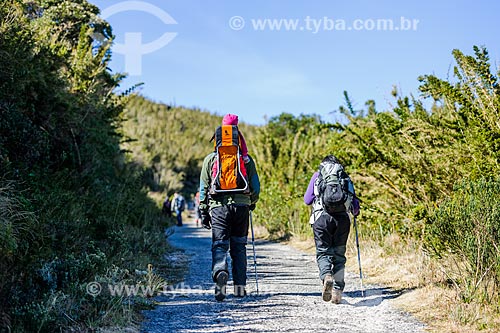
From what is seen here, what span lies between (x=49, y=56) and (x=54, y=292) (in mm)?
5155

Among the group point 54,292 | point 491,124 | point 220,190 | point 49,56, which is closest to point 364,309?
point 220,190

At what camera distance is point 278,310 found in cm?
586

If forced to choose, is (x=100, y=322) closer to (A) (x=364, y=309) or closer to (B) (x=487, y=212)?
(A) (x=364, y=309)

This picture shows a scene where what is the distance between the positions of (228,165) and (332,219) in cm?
142

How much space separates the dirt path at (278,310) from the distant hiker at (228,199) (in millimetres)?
411

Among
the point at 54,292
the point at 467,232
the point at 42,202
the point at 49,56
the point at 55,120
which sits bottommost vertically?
the point at 54,292

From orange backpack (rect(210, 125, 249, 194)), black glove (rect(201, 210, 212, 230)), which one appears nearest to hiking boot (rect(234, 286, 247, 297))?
black glove (rect(201, 210, 212, 230))

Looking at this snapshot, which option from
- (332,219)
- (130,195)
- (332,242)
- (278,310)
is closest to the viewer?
(278,310)

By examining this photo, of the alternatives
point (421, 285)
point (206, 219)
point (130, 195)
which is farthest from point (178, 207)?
point (421, 285)

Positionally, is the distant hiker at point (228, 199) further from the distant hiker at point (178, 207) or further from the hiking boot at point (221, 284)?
the distant hiker at point (178, 207)

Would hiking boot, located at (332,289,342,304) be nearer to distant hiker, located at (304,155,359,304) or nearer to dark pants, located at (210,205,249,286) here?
distant hiker, located at (304,155,359,304)

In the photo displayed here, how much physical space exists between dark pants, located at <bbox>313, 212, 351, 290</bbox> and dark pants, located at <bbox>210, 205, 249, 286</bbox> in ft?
3.04

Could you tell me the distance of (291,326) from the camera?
5160 millimetres

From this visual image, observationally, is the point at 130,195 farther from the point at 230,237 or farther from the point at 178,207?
the point at 178,207
